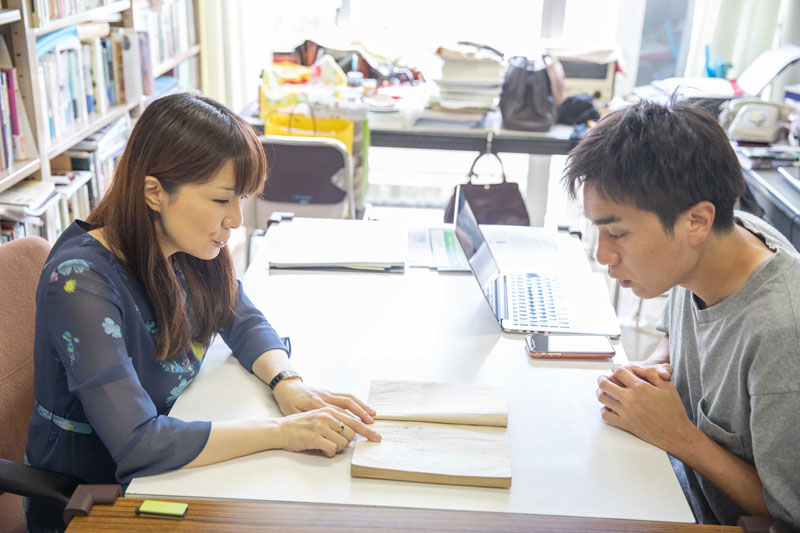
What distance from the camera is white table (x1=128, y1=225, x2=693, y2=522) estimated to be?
107cm

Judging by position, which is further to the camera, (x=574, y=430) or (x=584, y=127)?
(x=584, y=127)

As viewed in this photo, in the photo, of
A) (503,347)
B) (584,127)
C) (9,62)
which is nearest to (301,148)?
(9,62)

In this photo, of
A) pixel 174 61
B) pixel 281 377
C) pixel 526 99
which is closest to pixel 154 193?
pixel 281 377

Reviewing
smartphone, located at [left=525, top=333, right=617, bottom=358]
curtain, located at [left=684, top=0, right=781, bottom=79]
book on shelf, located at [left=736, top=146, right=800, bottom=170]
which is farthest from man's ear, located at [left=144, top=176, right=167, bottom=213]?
curtain, located at [left=684, top=0, right=781, bottom=79]

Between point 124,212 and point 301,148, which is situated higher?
point 124,212

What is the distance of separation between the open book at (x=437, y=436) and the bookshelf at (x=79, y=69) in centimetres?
135

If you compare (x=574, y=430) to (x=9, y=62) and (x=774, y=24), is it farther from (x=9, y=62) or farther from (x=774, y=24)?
(x=774, y=24)

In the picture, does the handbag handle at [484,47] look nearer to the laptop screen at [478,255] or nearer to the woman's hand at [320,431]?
the laptop screen at [478,255]

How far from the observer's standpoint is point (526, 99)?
9.62 feet

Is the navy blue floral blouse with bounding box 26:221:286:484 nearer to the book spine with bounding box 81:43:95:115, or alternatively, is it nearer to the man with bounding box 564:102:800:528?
the man with bounding box 564:102:800:528

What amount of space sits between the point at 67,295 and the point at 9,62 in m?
1.29

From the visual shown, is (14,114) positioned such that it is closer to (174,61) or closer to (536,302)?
(174,61)

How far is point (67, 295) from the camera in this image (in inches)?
44.4

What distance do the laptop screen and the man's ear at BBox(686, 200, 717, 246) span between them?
1.60 feet
